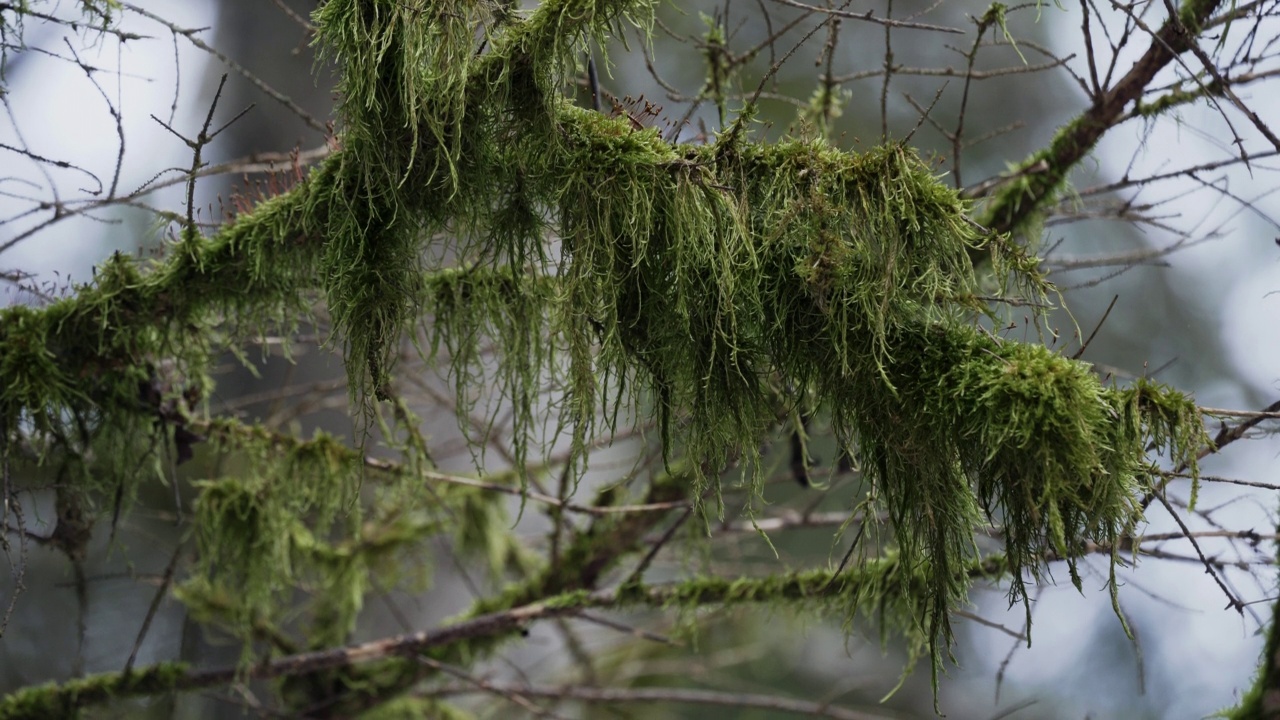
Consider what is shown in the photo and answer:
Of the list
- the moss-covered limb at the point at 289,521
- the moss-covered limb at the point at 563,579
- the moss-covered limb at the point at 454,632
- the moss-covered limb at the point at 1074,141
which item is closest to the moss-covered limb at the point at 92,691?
the moss-covered limb at the point at 454,632

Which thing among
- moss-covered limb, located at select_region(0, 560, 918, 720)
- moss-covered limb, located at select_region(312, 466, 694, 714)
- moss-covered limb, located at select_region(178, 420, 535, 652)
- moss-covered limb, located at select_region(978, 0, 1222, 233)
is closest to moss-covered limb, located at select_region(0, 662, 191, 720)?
moss-covered limb, located at select_region(0, 560, 918, 720)

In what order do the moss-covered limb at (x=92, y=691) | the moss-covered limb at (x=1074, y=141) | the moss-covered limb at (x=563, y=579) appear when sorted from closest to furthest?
the moss-covered limb at (x=1074, y=141), the moss-covered limb at (x=92, y=691), the moss-covered limb at (x=563, y=579)

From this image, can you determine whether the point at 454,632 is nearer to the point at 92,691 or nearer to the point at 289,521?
the point at 289,521

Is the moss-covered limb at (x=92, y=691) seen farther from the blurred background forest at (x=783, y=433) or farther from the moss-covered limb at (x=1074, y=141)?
the moss-covered limb at (x=1074, y=141)

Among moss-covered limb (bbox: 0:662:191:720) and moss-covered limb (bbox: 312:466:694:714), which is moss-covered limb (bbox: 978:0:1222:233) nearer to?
moss-covered limb (bbox: 312:466:694:714)

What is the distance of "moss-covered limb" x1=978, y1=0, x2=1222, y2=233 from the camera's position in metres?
1.53

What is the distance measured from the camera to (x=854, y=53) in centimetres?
489

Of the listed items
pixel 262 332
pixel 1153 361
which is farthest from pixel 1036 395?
pixel 1153 361

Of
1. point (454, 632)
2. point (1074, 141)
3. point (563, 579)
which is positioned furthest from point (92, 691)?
point (1074, 141)

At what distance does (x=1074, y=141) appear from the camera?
5.65 ft

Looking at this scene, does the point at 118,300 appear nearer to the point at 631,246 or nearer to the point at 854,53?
the point at 631,246

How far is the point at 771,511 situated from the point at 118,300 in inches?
110

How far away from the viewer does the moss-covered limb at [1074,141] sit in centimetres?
153

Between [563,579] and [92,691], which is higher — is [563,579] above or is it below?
above
